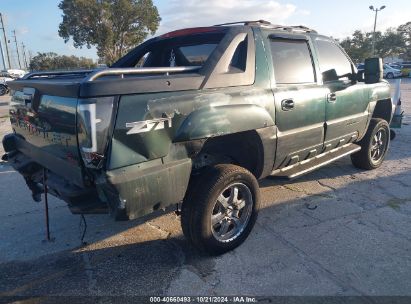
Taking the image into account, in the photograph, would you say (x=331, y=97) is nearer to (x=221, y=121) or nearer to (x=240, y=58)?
(x=240, y=58)

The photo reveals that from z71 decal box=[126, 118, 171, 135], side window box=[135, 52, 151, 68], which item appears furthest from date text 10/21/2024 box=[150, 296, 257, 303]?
side window box=[135, 52, 151, 68]

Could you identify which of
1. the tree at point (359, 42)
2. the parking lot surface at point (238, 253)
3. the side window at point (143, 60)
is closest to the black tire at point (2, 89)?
the parking lot surface at point (238, 253)

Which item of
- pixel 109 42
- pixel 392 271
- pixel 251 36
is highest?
pixel 109 42

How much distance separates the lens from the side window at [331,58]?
429 centimetres

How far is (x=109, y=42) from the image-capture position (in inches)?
1390

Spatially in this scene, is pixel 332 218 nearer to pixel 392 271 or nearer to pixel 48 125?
pixel 392 271

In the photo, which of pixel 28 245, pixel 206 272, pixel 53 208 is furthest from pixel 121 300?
pixel 53 208

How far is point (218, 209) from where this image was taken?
10.6 feet

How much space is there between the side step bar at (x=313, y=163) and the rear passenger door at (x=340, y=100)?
0.11 meters

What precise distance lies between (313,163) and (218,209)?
1.62 metres

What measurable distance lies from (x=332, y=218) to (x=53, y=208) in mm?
3222

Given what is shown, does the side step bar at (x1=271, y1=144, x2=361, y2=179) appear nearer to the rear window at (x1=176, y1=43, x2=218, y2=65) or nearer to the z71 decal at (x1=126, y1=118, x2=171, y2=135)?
the rear window at (x1=176, y1=43, x2=218, y2=65)

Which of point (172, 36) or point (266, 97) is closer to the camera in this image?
point (266, 97)

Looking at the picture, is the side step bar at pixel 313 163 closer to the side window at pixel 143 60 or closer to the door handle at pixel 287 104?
the door handle at pixel 287 104
